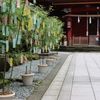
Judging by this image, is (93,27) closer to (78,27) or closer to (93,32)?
(93,32)

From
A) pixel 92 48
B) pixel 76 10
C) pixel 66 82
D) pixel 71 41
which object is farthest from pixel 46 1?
pixel 66 82

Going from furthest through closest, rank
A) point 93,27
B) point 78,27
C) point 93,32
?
point 78,27 → point 93,27 → point 93,32

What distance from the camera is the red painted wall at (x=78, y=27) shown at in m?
26.4

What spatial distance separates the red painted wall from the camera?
26.4 metres

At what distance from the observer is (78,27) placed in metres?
26.6

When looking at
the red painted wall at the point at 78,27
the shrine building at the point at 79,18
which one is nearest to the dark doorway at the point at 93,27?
the shrine building at the point at 79,18

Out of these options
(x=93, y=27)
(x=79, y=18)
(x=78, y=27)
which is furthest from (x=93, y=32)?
(x=79, y=18)

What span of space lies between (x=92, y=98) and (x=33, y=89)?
69.9 inches

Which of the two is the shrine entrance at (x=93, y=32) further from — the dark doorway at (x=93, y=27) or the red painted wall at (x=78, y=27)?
the red painted wall at (x=78, y=27)

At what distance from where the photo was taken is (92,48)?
23.0 m

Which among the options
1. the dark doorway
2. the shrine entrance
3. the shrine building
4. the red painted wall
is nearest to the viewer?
the shrine building

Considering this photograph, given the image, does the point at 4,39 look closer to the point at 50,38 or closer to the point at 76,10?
the point at 50,38

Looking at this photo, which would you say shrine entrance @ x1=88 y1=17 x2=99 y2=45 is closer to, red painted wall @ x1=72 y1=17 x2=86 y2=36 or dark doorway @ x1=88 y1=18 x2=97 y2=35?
dark doorway @ x1=88 y1=18 x2=97 y2=35

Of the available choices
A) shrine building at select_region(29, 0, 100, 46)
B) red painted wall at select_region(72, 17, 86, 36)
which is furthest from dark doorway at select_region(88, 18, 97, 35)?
red painted wall at select_region(72, 17, 86, 36)
